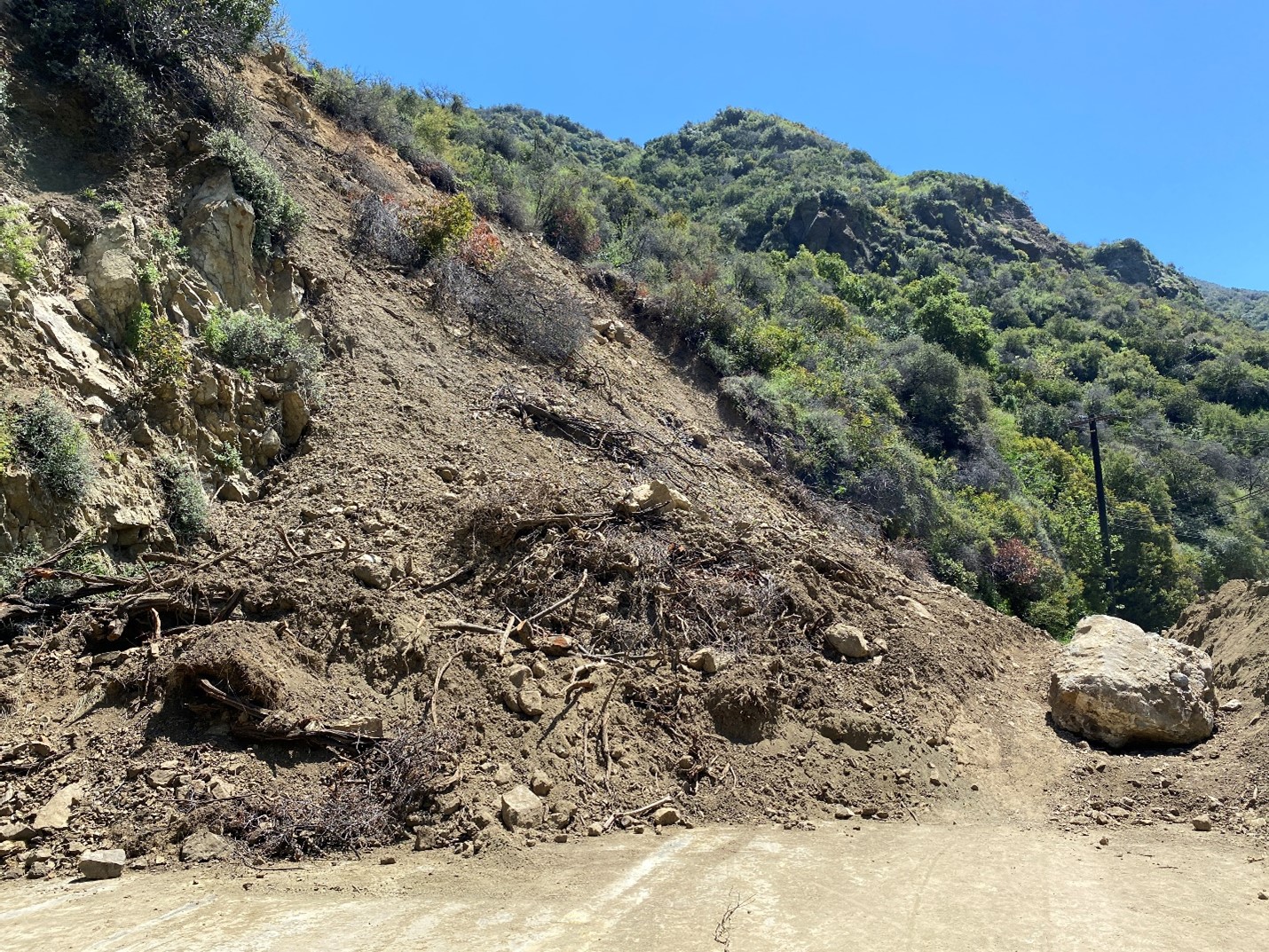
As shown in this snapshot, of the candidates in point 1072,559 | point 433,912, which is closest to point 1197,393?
point 1072,559

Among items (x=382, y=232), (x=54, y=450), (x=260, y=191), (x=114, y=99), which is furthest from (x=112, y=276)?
(x=382, y=232)

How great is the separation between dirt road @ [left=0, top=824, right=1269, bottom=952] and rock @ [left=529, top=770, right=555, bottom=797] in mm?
416

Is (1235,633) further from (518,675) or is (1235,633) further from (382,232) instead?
(382,232)

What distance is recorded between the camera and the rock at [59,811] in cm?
→ 367

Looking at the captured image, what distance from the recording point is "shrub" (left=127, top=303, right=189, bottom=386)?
633cm

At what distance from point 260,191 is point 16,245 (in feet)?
9.45

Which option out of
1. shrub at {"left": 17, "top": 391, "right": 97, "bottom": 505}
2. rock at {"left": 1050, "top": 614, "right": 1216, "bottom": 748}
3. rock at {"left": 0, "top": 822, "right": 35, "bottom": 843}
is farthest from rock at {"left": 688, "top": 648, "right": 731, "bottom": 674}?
shrub at {"left": 17, "top": 391, "right": 97, "bottom": 505}

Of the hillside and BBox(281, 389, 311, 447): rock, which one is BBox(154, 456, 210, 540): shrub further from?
BBox(281, 389, 311, 447): rock

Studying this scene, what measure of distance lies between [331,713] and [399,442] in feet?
11.2

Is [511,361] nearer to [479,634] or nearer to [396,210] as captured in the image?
[396,210]

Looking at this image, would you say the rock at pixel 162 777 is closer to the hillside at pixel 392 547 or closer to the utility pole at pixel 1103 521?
the hillside at pixel 392 547

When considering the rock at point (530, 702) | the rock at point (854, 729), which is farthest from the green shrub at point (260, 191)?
the rock at point (854, 729)

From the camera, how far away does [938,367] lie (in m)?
19.3

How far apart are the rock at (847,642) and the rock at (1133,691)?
1.81 metres
